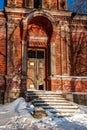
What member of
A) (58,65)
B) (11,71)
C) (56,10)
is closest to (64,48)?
(58,65)

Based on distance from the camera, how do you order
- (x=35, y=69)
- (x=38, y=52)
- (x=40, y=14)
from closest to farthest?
(x=40, y=14) < (x=35, y=69) < (x=38, y=52)

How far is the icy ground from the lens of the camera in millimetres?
11430

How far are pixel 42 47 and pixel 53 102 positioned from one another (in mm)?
4641

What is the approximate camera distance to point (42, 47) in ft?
65.7

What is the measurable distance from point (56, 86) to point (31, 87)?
5.49 feet

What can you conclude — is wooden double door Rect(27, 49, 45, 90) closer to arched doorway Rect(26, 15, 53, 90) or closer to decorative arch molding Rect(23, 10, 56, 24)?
arched doorway Rect(26, 15, 53, 90)

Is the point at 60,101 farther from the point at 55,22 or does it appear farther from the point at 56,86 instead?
the point at 55,22

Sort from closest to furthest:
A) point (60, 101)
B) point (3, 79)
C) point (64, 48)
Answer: point (60, 101) < point (3, 79) < point (64, 48)

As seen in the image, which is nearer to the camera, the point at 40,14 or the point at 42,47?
the point at 40,14

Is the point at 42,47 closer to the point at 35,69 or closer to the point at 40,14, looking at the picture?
the point at 35,69

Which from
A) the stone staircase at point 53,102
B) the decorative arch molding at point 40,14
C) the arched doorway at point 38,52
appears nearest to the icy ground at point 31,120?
the stone staircase at point 53,102

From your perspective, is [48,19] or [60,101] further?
[48,19]

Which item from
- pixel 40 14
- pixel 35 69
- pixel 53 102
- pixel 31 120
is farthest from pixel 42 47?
pixel 31 120

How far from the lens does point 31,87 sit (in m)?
19.7
